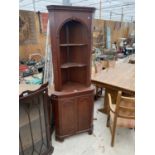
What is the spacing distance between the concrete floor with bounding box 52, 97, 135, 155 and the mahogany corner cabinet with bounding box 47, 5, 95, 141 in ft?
0.36

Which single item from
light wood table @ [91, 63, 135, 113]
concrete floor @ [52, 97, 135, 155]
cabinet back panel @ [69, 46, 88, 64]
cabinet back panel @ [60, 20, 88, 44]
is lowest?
concrete floor @ [52, 97, 135, 155]

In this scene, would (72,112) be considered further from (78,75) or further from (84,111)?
(78,75)

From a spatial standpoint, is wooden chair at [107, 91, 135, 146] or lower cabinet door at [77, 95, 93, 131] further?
lower cabinet door at [77, 95, 93, 131]

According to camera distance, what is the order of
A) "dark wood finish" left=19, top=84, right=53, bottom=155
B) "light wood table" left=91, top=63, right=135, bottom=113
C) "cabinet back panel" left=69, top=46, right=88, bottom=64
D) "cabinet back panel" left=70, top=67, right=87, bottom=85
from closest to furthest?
1. "dark wood finish" left=19, top=84, right=53, bottom=155
2. "cabinet back panel" left=69, top=46, right=88, bottom=64
3. "cabinet back panel" left=70, top=67, right=87, bottom=85
4. "light wood table" left=91, top=63, right=135, bottom=113

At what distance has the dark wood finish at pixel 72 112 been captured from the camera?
2.19m

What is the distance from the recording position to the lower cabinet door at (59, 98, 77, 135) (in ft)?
7.23

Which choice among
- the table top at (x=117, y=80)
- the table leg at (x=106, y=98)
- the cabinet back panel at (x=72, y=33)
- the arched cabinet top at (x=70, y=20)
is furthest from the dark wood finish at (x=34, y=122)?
the table leg at (x=106, y=98)

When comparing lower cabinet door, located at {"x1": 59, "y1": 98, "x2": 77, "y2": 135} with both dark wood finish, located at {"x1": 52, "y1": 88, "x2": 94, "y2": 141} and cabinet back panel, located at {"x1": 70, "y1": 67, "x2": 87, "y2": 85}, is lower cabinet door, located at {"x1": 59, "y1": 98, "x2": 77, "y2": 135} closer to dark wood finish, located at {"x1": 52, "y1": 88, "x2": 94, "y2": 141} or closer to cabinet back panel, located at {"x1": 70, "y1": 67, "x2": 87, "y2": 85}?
Answer: dark wood finish, located at {"x1": 52, "y1": 88, "x2": 94, "y2": 141}

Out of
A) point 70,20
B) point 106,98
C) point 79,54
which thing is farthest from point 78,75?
point 106,98

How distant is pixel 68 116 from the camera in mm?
2273

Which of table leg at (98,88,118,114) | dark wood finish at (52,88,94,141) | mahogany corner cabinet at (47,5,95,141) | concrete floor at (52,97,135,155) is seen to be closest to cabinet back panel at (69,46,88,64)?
mahogany corner cabinet at (47,5,95,141)

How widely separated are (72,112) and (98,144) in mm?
588

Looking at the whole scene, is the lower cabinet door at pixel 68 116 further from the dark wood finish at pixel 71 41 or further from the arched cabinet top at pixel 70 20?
the arched cabinet top at pixel 70 20
